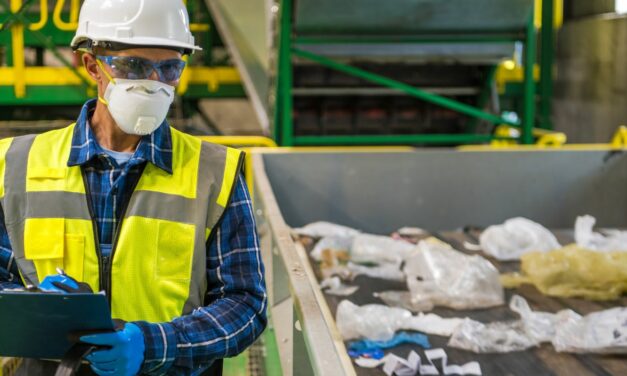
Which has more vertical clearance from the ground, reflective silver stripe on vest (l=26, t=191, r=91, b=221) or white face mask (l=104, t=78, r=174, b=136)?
white face mask (l=104, t=78, r=174, b=136)

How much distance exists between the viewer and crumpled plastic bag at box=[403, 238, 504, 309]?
3836 mm

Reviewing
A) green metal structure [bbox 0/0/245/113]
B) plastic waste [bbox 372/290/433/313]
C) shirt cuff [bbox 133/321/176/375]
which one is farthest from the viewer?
green metal structure [bbox 0/0/245/113]

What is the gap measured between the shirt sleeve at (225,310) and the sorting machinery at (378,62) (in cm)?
509

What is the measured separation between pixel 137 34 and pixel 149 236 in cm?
42

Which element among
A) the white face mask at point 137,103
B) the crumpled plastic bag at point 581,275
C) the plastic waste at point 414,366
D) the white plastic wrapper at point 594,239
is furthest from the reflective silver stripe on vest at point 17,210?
the white plastic wrapper at point 594,239

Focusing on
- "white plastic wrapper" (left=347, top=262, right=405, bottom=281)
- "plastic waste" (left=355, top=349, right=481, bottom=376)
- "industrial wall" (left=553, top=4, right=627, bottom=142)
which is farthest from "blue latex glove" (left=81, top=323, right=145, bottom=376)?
"industrial wall" (left=553, top=4, right=627, bottom=142)

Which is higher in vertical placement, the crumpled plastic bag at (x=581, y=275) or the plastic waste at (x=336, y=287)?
the crumpled plastic bag at (x=581, y=275)

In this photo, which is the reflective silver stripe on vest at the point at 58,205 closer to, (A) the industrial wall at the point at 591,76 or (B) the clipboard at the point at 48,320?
(B) the clipboard at the point at 48,320

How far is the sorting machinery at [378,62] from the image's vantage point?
7.01 meters

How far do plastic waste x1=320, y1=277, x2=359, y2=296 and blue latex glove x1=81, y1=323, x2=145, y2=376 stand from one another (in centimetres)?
244

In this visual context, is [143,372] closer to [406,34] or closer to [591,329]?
[591,329]

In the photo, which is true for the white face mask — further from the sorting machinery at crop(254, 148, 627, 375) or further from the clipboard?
the sorting machinery at crop(254, 148, 627, 375)

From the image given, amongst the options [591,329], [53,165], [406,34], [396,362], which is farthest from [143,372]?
[406,34]

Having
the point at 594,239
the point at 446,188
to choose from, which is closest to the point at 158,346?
the point at 594,239
